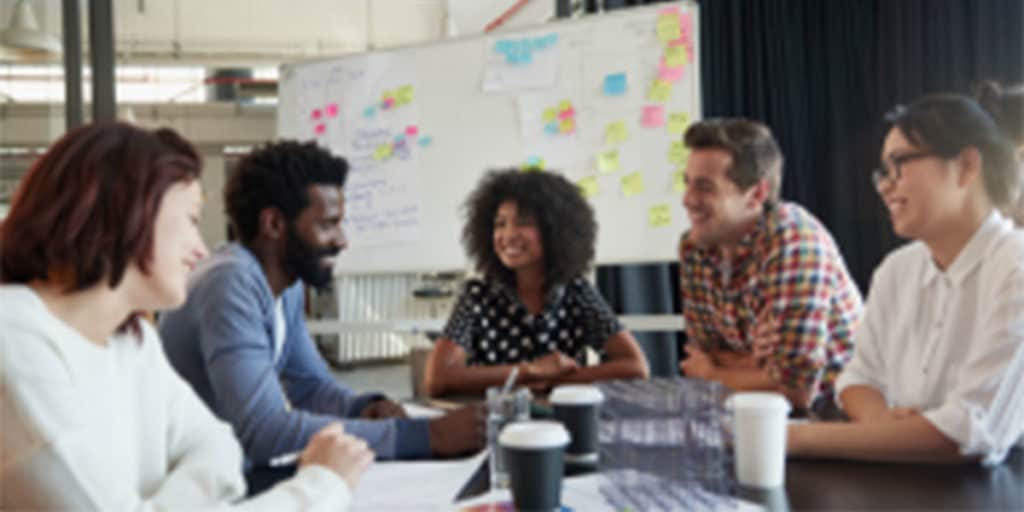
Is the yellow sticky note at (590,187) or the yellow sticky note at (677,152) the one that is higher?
the yellow sticky note at (677,152)

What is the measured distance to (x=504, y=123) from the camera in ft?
10.8

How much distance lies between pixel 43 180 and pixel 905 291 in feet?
4.70

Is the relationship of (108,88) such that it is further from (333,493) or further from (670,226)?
(333,493)

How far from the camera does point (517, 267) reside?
244cm

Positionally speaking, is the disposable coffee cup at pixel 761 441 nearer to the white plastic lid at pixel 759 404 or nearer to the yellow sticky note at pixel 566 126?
the white plastic lid at pixel 759 404

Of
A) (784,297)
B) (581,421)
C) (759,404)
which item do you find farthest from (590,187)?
(759,404)

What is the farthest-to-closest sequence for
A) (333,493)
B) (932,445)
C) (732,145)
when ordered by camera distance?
1. (732,145)
2. (932,445)
3. (333,493)

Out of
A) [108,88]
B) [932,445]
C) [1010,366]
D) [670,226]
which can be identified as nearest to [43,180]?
[932,445]

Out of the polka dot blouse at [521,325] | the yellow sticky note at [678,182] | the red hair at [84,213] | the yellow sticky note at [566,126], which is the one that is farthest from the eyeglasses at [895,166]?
the yellow sticky note at [566,126]

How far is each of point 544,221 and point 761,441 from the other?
1492 millimetres

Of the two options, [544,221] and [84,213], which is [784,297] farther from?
[84,213]

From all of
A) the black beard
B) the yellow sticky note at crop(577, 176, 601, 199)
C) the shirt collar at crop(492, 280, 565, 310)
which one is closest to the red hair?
the black beard

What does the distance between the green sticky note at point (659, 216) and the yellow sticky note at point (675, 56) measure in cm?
53

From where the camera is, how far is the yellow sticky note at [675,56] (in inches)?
119
